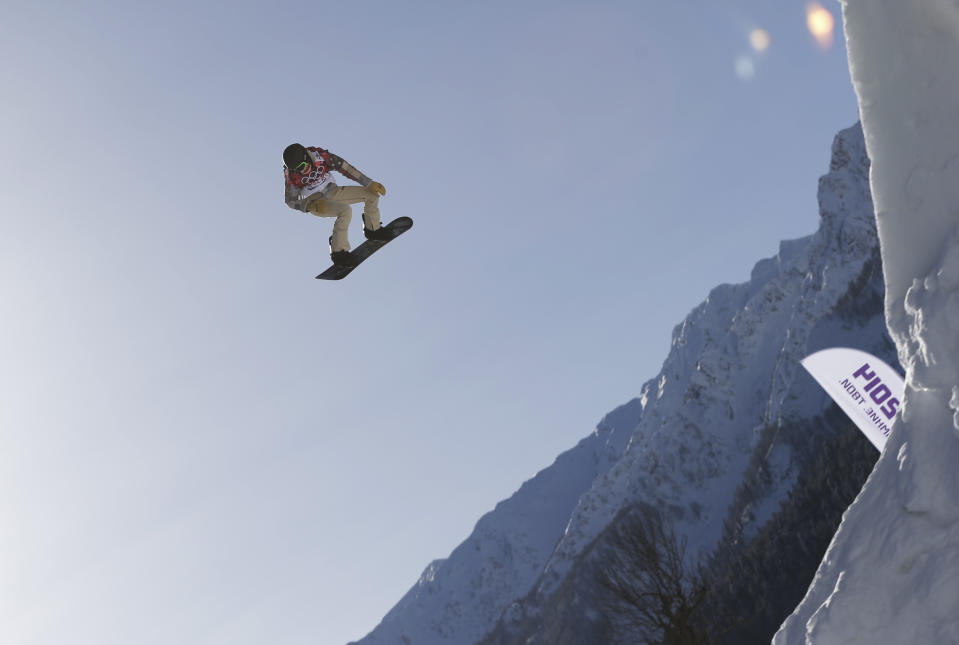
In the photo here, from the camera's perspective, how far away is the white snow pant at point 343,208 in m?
10.9

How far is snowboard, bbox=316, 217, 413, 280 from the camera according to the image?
1177 centimetres

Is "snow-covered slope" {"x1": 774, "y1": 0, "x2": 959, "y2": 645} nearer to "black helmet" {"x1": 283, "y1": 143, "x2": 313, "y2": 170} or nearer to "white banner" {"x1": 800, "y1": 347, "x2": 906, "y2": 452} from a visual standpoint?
"black helmet" {"x1": 283, "y1": 143, "x2": 313, "y2": 170}

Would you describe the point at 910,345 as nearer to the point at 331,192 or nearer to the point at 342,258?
the point at 331,192

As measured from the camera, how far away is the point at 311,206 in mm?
10836

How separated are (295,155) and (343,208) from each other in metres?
1.12

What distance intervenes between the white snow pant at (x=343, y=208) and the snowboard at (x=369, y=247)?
0.58 feet

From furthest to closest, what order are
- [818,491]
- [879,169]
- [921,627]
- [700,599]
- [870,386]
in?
[818,491], [700,599], [870,386], [879,169], [921,627]

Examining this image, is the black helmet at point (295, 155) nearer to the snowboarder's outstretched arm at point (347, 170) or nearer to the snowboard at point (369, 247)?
the snowboarder's outstretched arm at point (347, 170)

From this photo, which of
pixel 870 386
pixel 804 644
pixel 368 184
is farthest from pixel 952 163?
pixel 870 386

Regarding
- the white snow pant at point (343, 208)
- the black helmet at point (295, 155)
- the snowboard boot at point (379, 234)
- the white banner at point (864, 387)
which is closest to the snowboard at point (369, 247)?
the snowboard boot at point (379, 234)

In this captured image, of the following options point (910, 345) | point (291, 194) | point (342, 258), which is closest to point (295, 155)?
point (291, 194)

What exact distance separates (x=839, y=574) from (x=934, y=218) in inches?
86.0

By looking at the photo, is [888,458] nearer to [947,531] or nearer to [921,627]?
[947,531]

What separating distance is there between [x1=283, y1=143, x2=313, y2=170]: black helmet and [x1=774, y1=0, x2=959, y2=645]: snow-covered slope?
6.62 meters
